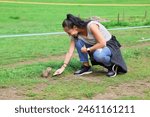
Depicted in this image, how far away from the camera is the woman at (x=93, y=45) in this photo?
21.5 feet

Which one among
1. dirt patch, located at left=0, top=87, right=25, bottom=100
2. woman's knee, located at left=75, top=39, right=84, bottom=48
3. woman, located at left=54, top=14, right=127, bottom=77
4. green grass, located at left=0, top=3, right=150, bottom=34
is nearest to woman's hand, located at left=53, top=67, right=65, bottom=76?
woman, located at left=54, top=14, right=127, bottom=77

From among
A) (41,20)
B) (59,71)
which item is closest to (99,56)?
(59,71)

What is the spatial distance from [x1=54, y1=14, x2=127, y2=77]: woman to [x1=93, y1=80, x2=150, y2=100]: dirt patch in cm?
52

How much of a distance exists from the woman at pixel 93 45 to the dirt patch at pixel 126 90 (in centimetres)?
52

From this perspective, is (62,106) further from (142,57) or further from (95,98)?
(142,57)

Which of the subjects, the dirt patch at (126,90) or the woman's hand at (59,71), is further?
the woman's hand at (59,71)

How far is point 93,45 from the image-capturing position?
676 cm

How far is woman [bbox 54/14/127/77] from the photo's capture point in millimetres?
6543

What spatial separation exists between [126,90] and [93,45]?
1.04 m

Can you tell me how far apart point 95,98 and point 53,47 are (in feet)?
18.3

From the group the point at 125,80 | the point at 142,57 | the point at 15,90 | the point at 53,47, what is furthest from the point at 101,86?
the point at 53,47

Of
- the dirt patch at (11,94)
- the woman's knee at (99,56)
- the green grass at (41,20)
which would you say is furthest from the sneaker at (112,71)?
the green grass at (41,20)

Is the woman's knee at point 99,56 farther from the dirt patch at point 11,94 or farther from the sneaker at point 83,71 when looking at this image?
the dirt patch at point 11,94

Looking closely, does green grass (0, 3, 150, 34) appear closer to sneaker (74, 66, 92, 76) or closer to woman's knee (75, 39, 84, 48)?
sneaker (74, 66, 92, 76)
